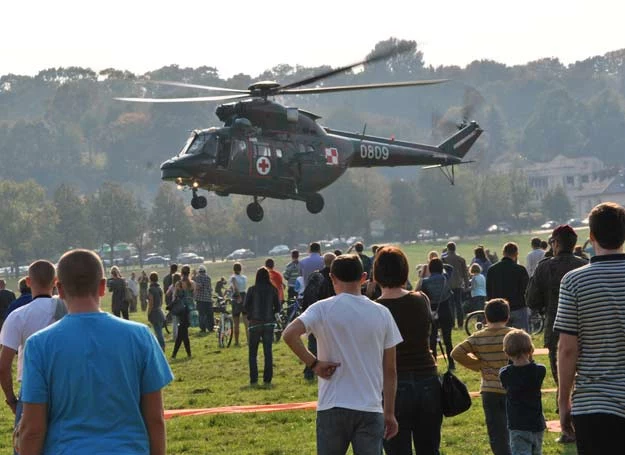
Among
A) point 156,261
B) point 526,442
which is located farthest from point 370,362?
point 156,261

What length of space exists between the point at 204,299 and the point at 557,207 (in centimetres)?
12860

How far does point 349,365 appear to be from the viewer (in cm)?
844

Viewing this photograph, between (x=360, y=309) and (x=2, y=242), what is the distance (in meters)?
119

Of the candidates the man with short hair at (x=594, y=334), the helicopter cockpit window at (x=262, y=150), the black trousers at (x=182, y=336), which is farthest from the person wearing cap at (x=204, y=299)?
the man with short hair at (x=594, y=334)

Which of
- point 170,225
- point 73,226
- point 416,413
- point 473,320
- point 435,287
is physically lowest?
point 170,225

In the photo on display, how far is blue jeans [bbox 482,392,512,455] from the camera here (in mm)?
10602

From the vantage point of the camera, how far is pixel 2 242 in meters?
125

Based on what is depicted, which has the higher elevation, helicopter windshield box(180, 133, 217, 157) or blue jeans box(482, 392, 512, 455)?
helicopter windshield box(180, 133, 217, 157)

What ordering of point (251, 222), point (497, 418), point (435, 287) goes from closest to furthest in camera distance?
point (497, 418)
point (435, 287)
point (251, 222)

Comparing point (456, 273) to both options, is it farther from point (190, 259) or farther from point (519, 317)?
point (190, 259)

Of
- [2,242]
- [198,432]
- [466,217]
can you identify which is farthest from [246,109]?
[466,217]

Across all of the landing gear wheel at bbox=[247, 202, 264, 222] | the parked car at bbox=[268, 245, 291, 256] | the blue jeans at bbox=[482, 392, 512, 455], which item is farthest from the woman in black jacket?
the parked car at bbox=[268, 245, 291, 256]

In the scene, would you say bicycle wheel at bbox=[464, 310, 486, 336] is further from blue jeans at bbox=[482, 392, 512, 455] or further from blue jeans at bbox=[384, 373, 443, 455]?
blue jeans at bbox=[384, 373, 443, 455]

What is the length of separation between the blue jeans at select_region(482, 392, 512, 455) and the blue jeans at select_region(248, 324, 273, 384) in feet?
30.3
